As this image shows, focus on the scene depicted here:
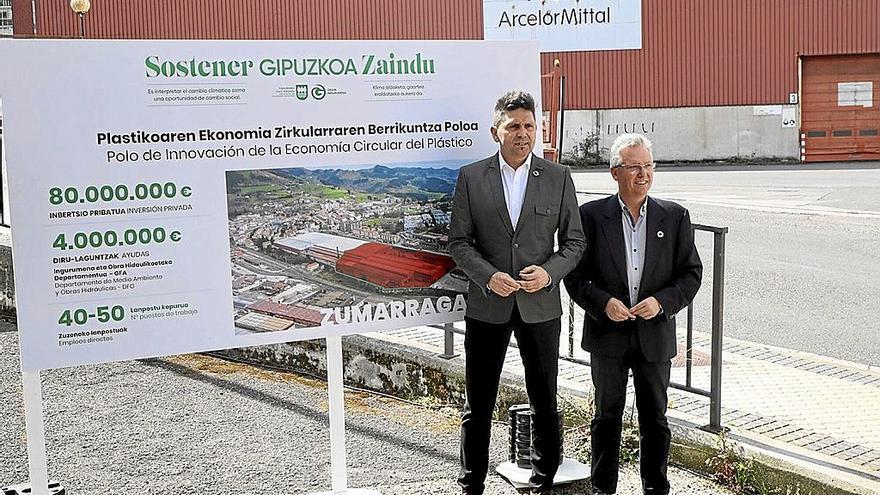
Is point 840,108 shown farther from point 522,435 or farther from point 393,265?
point 393,265

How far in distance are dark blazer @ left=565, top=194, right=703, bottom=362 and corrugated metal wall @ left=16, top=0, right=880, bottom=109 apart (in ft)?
78.5

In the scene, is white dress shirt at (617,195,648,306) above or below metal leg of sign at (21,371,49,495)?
above

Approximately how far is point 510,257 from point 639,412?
0.89 m

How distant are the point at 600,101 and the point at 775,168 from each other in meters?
6.13

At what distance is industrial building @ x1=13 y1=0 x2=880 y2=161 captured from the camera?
2955cm

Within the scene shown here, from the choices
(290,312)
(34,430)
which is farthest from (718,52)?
(34,430)

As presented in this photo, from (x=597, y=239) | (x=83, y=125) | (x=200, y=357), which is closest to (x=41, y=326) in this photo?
(x=83, y=125)

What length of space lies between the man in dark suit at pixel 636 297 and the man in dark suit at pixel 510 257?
152mm

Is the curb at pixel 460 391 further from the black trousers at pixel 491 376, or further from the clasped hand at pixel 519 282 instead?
the clasped hand at pixel 519 282

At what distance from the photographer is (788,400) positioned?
5.77 m

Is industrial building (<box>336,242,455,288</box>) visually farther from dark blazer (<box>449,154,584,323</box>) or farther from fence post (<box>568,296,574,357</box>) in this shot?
fence post (<box>568,296,574,357</box>)

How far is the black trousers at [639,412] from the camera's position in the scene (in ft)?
Answer: 14.5

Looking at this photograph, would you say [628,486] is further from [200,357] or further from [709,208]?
[709,208]

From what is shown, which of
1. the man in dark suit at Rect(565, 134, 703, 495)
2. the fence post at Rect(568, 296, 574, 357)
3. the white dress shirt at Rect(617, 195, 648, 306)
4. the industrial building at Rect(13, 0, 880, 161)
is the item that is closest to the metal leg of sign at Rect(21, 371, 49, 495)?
the man in dark suit at Rect(565, 134, 703, 495)
